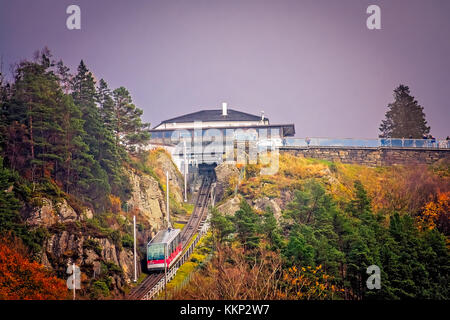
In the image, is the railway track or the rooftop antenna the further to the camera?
the rooftop antenna

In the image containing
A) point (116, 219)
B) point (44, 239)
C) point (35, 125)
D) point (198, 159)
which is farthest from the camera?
point (198, 159)

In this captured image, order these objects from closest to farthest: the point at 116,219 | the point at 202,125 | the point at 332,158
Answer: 1. the point at 116,219
2. the point at 332,158
3. the point at 202,125

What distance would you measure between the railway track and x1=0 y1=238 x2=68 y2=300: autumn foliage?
6.23 meters

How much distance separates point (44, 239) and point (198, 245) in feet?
52.1

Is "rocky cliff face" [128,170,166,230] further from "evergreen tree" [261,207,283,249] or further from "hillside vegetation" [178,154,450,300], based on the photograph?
"evergreen tree" [261,207,283,249]

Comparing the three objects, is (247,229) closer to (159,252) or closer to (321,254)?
(321,254)

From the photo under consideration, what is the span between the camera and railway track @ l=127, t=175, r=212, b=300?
37688 mm

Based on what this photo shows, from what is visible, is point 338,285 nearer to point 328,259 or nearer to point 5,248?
point 328,259

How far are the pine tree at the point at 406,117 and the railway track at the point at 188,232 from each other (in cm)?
3014

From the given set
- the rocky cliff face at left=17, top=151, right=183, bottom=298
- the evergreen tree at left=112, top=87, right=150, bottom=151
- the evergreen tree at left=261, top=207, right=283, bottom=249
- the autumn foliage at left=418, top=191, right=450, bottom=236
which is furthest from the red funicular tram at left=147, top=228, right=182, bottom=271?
the autumn foliage at left=418, top=191, right=450, bottom=236

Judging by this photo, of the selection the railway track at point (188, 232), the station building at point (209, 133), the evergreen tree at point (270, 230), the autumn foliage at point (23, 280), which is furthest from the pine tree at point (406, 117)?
the autumn foliage at point (23, 280)

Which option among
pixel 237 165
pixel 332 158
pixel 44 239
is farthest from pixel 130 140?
pixel 332 158

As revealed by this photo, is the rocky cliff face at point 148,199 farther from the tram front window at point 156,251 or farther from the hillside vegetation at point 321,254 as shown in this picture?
the hillside vegetation at point 321,254

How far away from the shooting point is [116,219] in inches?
1841
